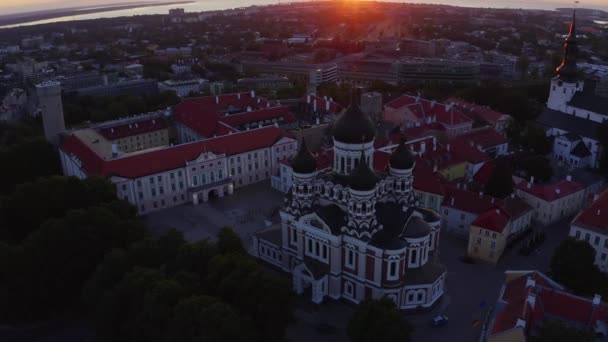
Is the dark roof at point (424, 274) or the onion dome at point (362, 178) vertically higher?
the onion dome at point (362, 178)

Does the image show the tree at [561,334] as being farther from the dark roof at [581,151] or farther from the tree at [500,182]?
the dark roof at [581,151]

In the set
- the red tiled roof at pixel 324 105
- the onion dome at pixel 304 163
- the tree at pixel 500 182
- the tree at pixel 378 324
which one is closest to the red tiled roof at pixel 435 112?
the red tiled roof at pixel 324 105

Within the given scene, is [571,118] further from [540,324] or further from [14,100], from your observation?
[14,100]

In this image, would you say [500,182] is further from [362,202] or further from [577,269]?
[362,202]

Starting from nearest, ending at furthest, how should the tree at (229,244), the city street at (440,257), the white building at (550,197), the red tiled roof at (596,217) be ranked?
1. the city street at (440,257)
2. the tree at (229,244)
3. the red tiled roof at (596,217)
4. the white building at (550,197)

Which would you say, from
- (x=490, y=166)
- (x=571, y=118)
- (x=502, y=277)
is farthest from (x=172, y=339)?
(x=571, y=118)

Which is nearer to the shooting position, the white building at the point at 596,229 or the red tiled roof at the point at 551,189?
the white building at the point at 596,229

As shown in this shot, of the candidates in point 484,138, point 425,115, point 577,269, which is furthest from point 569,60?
point 577,269
